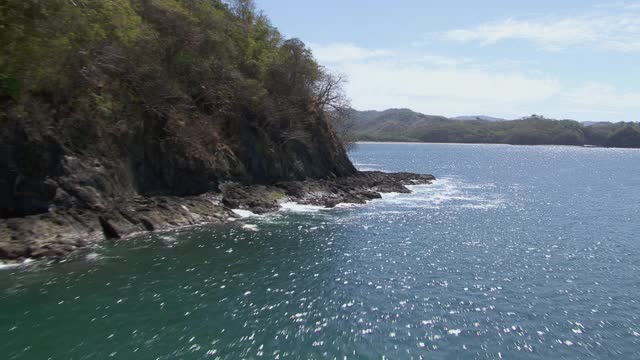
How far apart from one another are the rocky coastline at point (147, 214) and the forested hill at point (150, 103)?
6.32ft

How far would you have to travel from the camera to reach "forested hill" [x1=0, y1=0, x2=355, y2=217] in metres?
38.5

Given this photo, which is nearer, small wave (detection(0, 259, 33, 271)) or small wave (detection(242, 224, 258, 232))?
small wave (detection(0, 259, 33, 271))

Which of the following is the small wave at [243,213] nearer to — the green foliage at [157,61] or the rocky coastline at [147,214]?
the rocky coastline at [147,214]

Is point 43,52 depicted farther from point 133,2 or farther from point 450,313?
point 450,313

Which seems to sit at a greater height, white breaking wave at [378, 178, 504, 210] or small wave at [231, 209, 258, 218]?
small wave at [231, 209, 258, 218]

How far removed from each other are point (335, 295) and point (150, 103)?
115ft

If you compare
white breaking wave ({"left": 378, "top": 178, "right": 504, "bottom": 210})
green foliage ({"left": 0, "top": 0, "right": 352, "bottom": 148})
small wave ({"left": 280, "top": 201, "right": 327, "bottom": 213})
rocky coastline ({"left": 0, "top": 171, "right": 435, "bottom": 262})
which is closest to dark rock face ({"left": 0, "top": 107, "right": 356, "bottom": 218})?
rocky coastline ({"left": 0, "top": 171, "right": 435, "bottom": 262})

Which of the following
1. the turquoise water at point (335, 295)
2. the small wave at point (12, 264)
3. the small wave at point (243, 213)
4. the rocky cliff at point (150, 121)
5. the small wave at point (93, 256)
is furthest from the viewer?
the small wave at point (243, 213)

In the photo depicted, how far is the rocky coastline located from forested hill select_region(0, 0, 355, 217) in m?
1.93

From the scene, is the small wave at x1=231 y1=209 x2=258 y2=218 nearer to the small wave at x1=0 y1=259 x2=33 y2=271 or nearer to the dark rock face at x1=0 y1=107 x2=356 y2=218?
the dark rock face at x1=0 y1=107 x2=356 y2=218

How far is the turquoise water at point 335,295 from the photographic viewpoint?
21828 millimetres

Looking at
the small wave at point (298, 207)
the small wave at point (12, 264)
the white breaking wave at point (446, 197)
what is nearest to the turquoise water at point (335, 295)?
the small wave at point (12, 264)

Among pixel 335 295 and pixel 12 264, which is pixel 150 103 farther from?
pixel 335 295

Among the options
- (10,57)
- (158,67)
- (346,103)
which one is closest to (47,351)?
(10,57)
